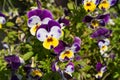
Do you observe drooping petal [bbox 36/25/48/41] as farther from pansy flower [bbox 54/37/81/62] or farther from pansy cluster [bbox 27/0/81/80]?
→ pansy flower [bbox 54/37/81/62]

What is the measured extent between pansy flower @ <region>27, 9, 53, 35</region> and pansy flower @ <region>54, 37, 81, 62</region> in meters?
0.15

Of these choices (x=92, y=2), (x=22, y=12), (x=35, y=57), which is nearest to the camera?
(x=35, y=57)

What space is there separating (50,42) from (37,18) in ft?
0.59

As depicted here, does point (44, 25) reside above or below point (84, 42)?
above

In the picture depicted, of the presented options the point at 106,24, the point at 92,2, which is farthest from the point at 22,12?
the point at 92,2

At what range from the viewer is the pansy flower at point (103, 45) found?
2549 millimetres

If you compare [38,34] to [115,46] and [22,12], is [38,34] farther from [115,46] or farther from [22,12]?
[22,12]

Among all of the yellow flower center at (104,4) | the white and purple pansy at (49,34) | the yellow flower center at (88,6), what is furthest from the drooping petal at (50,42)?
the yellow flower center at (104,4)

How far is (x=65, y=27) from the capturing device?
241 centimetres

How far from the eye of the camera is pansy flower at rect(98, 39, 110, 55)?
255 cm

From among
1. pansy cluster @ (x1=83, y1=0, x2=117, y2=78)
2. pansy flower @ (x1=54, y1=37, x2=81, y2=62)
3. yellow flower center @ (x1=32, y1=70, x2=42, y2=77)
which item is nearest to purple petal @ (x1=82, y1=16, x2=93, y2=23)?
pansy cluster @ (x1=83, y1=0, x2=117, y2=78)

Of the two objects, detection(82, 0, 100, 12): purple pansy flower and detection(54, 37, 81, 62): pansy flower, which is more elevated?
detection(82, 0, 100, 12): purple pansy flower

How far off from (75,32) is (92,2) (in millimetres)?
264

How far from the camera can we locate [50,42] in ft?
6.77
